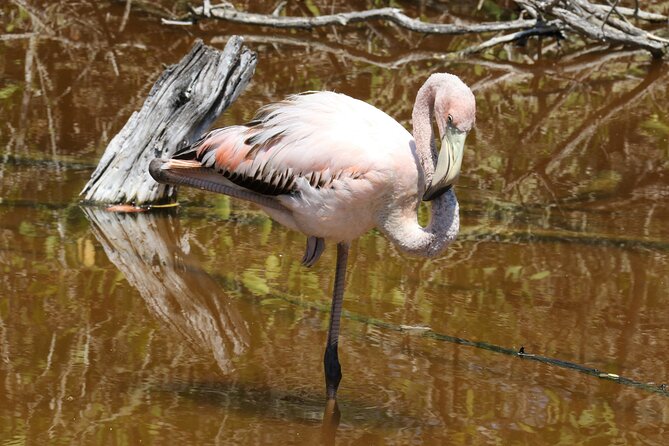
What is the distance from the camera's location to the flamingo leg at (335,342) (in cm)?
511

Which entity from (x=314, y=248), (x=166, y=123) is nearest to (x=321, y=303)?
(x=314, y=248)

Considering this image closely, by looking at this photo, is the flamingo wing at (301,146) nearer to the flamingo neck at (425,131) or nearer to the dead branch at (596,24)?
the flamingo neck at (425,131)

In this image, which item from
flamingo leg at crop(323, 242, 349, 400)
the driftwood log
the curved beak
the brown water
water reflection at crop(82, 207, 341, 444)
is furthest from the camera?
the driftwood log

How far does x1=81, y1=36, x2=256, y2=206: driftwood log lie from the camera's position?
24.7 feet

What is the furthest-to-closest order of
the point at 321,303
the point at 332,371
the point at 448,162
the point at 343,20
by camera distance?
the point at 343,20, the point at 321,303, the point at 332,371, the point at 448,162

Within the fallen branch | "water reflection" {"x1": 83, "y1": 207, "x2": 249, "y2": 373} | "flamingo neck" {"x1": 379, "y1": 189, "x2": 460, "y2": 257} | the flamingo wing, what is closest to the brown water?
"water reflection" {"x1": 83, "y1": 207, "x2": 249, "y2": 373}

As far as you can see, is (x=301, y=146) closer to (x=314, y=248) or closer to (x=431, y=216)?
(x=314, y=248)

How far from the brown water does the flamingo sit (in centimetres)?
55

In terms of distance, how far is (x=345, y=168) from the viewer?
4.78 metres

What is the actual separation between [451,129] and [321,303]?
6.10ft

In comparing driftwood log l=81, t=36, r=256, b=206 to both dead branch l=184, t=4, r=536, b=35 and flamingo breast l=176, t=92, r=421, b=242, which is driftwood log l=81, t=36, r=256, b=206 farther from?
dead branch l=184, t=4, r=536, b=35

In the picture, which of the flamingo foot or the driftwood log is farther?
the driftwood log

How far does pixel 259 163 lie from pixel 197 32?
8266 mm

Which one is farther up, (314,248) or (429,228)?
(429,228)
